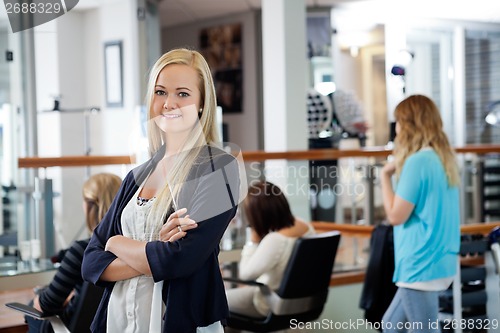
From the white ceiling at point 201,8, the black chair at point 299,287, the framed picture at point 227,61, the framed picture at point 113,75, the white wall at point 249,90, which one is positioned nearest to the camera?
the black chair at point 299,287

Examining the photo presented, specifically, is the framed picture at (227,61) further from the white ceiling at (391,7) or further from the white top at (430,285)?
the white top at (430,285)

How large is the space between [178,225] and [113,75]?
707 cm

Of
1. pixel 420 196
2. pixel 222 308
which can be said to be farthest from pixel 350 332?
pixel 222 308

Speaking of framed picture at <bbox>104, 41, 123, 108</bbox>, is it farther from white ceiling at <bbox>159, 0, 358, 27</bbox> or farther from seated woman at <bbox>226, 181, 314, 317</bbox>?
seated woman at <bbox>226, 181, 314, 317</bbox>

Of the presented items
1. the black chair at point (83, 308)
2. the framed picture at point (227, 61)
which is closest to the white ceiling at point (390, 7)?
the framed picture at point (227, 61)

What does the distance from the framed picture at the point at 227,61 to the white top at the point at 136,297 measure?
28.4 feet

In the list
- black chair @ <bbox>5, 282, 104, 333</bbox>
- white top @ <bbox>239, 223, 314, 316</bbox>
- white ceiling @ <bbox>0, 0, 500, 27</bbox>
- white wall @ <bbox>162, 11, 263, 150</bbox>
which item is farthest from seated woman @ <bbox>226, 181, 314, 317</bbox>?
white wall @ <bbox>162, 11, 263, 150</bbox>

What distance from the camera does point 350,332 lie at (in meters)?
4.72

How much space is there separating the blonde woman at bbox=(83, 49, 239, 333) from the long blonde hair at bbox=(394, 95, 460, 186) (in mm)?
1381

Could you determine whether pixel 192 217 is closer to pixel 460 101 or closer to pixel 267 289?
pixel 267 289

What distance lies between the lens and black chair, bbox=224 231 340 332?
3861mm

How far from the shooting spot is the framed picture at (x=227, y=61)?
10570 millimetres

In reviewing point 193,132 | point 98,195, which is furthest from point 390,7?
point 193,132

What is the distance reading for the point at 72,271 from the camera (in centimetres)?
297
